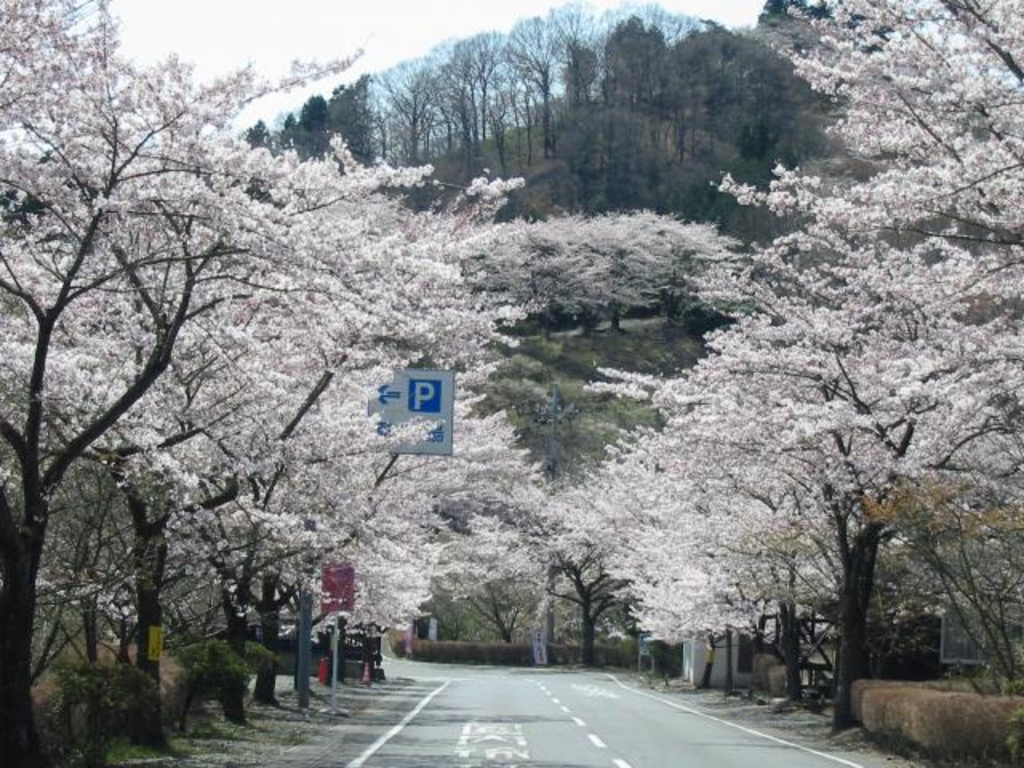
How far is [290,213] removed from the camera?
37.4ft

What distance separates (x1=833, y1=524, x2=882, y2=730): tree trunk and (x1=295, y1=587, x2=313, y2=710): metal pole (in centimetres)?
979

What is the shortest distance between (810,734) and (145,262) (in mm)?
16420

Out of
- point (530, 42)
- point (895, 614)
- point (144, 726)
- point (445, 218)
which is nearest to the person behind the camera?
point (144, 726)

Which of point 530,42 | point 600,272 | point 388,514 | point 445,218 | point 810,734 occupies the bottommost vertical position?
point 810,734

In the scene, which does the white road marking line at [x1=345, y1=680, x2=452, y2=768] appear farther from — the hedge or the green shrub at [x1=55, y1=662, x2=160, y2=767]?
the hedge

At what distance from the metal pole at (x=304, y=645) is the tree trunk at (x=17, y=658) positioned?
13.7 metres

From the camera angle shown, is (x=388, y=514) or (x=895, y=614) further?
(x=895, y=614)

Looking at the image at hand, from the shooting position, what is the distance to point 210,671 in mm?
19094

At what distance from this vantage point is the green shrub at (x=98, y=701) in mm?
13297

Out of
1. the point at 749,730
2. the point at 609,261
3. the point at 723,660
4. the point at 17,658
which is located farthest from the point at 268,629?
the point at 609,261

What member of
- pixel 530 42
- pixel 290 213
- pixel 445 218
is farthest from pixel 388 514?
pixel 530 42

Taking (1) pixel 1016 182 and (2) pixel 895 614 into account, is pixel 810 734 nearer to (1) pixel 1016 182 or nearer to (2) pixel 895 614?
(2) pixel 895 614

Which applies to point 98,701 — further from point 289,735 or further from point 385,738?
point 289,735

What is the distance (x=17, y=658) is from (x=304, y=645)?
14.6 metres
